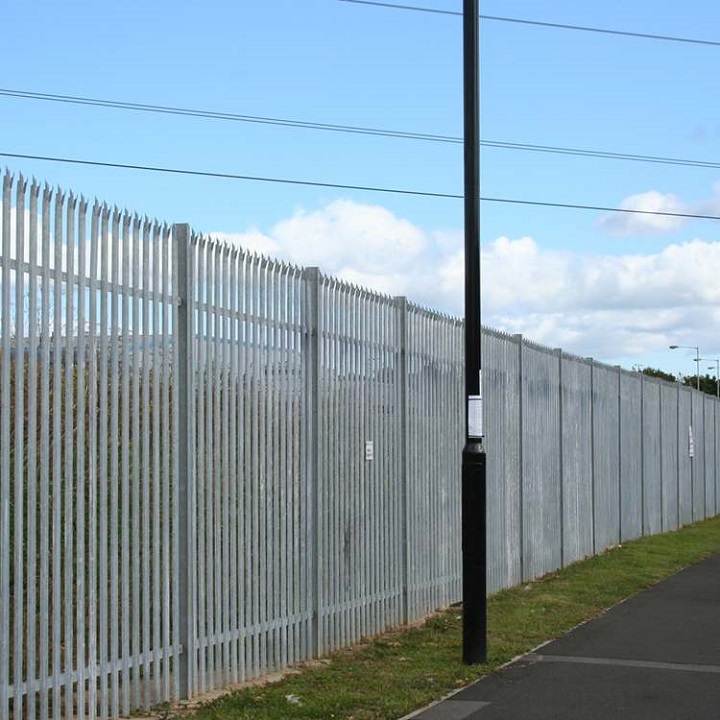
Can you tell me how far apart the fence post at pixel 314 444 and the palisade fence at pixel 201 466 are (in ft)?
0.07

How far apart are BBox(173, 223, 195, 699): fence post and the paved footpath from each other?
1.79 m

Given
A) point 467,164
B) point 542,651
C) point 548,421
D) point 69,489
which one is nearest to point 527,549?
point 548,421

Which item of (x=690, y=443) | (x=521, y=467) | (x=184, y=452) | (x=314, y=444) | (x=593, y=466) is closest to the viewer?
(x=184, y=452)

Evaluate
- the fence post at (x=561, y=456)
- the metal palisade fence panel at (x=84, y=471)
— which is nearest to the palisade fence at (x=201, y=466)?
the metal palisade fence panel at (x=84, y=471)

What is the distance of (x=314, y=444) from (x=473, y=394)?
1506 millimetres

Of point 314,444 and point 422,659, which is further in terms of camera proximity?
point 314,444

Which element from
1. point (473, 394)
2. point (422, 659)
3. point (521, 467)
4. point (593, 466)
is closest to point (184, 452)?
point (473, 394)

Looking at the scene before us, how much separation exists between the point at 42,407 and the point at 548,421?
12500 millimetres

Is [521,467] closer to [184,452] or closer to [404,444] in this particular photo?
[404,444]

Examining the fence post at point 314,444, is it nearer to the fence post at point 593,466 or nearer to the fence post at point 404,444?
the fence post at point 404,444

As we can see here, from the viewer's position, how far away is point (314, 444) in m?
11.1

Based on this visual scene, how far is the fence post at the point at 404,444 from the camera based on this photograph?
1303cm

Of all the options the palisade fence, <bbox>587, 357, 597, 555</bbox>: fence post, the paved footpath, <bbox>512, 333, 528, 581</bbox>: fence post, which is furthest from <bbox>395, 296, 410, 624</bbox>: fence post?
<bbox>587, 357, 597, 555</bbox>: fence post

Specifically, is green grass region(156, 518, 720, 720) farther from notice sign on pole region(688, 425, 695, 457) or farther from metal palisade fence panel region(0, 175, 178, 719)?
notice sign on pole region(688, 425, 695, 457)
